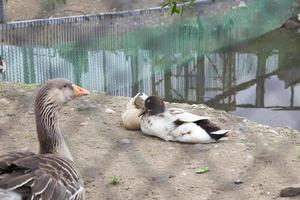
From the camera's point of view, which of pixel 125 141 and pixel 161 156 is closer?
pixel 161 156

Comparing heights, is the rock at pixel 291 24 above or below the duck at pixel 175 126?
above

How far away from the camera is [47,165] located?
1571 millimetres

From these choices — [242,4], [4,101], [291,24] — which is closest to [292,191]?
[4,101]

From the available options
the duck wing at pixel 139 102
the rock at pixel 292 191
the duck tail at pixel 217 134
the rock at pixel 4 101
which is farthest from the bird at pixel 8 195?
the rock at pixel 4 101

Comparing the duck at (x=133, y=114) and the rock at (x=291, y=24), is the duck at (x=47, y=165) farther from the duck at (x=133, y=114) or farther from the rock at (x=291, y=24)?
the rock at (x=291, y=24)

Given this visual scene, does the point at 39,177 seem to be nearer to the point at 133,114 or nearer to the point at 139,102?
the point at 133,114

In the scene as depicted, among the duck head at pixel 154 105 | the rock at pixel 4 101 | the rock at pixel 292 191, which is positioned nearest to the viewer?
the rock at pixel 292 191

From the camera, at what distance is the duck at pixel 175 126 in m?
2.63

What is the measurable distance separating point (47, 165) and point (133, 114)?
1.24 meters

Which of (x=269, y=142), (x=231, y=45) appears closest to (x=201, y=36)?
(x=231, y=45)

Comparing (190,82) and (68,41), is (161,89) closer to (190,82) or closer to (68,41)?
(190,82)

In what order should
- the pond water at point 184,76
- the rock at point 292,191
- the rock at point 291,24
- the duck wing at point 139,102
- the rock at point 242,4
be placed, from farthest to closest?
the rock at point 291,24
the rock at point 242,4
the pond water at point 184,76
the duck wing at point 139,102
the rock at point 292,191

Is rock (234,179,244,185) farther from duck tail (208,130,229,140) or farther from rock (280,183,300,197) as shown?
duck tail (208,130,229,140)

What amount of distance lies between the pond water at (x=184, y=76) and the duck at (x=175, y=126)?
2.68 feet
